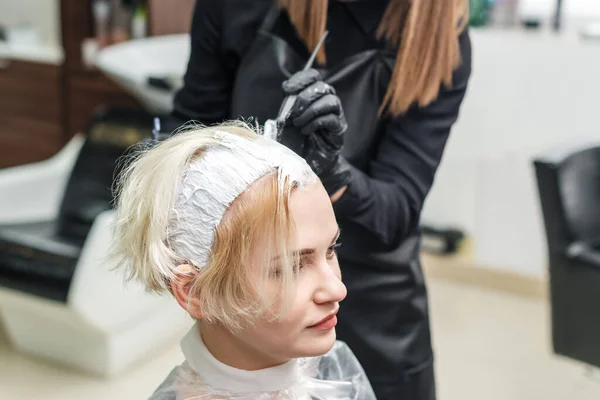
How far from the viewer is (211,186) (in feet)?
2.37

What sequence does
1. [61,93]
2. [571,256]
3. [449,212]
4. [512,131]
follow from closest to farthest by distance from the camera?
[571,256] → [512,131] → [449,212] → [61,93]

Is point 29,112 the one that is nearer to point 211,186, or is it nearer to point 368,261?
point 368,261

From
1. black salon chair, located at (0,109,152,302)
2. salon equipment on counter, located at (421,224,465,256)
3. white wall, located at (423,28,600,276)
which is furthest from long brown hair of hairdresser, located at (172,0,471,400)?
salon equipment on counter, located at (421,224,465,256)

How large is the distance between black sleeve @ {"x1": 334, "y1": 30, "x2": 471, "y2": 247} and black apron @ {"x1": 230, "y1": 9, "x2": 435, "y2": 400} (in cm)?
3

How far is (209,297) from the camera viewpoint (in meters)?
0.72

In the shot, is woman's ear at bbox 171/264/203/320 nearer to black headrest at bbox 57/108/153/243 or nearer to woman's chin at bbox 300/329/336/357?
woman's chin at bbox 300/329/336/357

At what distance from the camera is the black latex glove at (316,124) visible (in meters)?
0.82

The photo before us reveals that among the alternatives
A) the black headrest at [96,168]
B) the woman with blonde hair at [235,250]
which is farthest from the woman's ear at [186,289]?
the black headrest at [96,168]

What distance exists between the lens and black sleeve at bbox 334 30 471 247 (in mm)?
993

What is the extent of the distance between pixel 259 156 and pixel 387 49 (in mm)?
341

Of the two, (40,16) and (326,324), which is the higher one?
(326,324)

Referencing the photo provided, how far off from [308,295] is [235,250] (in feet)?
0.27

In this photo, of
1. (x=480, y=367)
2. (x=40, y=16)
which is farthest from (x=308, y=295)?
(x=40, y=16)

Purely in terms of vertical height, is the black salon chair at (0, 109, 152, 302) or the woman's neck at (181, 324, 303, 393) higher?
the woman's neck at (181, 324, 303, 393)
